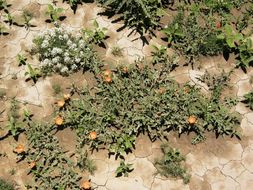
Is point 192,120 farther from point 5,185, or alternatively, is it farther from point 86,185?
point 5,185

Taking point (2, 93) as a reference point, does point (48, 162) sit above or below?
below

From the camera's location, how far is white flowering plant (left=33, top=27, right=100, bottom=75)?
6914 millimetres

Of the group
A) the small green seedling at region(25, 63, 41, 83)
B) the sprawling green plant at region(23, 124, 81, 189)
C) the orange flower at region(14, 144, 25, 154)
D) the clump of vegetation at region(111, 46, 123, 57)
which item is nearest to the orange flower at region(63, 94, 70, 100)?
the sprawling green plant at region(23, 124, 81, 189)

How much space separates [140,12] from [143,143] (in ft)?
8.10

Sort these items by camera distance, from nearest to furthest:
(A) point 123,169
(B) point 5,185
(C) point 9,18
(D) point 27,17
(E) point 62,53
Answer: (B) point 5,185 < (A) point 123,169 < (E) point 62,53 < (C) point 9,18 < (D) point 27,17

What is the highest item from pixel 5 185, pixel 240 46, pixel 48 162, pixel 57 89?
pixel 240 46

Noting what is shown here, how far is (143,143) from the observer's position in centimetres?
634

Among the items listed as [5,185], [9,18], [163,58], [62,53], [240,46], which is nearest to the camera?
[5,185]

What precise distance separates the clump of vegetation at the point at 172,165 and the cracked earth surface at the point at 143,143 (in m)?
0.08

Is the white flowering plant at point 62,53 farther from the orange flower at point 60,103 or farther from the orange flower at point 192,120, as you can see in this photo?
the orange flower at point 192,120

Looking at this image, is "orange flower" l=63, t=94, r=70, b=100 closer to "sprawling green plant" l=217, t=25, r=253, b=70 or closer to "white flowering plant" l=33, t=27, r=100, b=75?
"white flowering plant" l=33, t=27, r=100, b=75

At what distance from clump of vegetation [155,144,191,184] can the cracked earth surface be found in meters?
0.08

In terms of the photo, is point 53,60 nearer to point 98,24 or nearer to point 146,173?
point 98,24

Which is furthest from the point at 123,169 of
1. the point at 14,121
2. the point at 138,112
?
the point at 14,121
